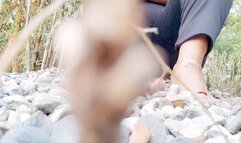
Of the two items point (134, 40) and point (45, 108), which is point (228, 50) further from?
point (134, 40)

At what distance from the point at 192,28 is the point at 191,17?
0.06 metres

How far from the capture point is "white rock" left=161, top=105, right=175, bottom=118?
1.00 metres

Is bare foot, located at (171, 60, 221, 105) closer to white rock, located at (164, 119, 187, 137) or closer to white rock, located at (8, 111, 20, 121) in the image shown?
white rock, located at (164, 119, 187, 137)

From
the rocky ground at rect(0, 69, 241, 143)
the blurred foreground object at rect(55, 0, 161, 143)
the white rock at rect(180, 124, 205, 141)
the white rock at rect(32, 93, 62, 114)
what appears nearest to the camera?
the blurred foreground object at rect(55, 0, 161, 143)

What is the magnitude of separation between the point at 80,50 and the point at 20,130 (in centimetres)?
53

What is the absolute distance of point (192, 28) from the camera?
1521 mm

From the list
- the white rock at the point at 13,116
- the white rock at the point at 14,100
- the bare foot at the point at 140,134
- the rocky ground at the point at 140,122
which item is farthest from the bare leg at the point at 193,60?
the bare foot at the point at 140,134

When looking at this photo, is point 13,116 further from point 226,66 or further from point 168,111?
point 226,66

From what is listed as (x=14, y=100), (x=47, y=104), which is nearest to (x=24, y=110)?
(x=47, y=104)

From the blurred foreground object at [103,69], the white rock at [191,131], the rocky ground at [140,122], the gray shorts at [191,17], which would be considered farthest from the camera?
the gray shorts at [191,17]

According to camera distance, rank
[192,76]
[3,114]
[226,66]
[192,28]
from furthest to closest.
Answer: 1. [226,66]
2. [192,28]
3. [192,76]
4. [3,114]

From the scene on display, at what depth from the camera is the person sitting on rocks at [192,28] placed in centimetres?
140

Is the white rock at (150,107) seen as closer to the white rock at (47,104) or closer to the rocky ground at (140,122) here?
the rocky ground at (140,122)

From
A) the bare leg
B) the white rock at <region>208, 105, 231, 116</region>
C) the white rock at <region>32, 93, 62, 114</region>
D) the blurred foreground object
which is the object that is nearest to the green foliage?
the bare leg
